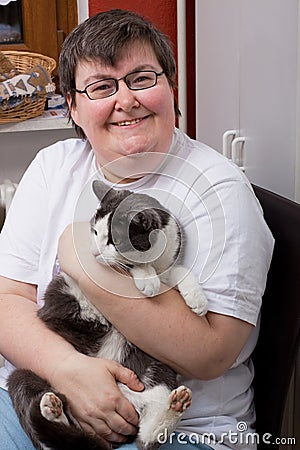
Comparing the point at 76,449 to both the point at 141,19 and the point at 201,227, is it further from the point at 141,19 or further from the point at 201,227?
the point at 141,19

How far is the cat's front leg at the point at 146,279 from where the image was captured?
1.12 metres

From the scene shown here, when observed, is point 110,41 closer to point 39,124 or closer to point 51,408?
point 51,408

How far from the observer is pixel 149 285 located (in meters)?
1.14

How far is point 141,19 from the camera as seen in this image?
133 cm

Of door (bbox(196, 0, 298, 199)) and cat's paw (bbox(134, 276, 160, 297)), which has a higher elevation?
door (bbox(196, 0, 298, 199))

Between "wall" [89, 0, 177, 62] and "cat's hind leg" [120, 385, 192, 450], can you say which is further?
"wall" [89, 0, 177, 62]

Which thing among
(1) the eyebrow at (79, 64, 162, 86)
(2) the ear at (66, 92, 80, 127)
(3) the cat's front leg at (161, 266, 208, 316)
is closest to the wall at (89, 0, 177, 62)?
(2) the ear at (66, 92, 80, 127)

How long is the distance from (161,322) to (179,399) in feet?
0.46

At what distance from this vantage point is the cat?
1.09 metres

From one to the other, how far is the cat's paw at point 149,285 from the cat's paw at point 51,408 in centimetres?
20

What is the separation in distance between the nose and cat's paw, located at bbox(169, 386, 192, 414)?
0.47 metres

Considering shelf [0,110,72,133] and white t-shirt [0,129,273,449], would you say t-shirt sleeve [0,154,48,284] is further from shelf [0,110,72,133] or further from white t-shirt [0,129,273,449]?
shelf [0,110,72,133]

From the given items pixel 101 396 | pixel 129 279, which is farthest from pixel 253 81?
pixel 101 396

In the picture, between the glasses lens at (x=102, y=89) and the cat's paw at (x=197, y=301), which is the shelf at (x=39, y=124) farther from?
the cat's paw at (x=197, y=301)
